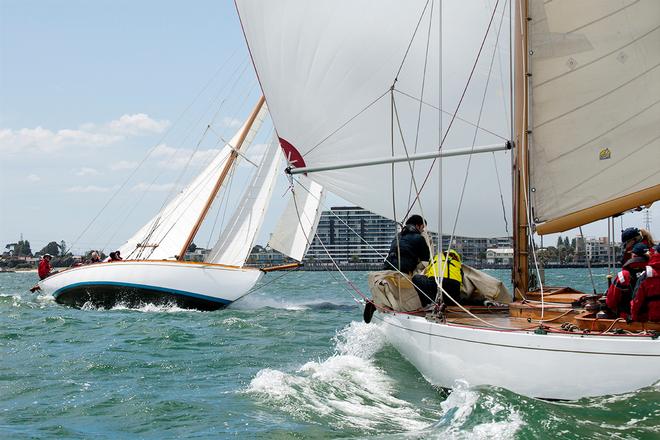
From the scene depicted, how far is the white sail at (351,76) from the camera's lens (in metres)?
11.1

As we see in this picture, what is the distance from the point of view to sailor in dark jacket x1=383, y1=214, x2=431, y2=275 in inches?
416

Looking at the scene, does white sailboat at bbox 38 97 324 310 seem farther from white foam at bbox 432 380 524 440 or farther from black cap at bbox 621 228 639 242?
white foam at bbox 432 380 524 440

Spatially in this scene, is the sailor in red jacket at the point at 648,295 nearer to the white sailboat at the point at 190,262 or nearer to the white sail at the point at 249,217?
the white sailboat at the point at 190,262

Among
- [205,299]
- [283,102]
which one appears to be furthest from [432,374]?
[205,299]

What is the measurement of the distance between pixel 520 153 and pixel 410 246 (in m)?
1.83

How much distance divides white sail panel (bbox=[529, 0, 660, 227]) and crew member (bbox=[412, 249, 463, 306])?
1.22 metres

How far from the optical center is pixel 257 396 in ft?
26.7

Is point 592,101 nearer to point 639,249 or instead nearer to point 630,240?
point 630,240

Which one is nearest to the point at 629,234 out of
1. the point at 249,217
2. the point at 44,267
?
the point at 249,217

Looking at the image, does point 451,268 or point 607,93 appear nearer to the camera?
point 607,93

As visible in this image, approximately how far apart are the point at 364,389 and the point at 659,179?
377 centimetres

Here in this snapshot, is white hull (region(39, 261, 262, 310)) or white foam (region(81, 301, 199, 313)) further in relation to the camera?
white hull (region(39, 261, 262, 310))

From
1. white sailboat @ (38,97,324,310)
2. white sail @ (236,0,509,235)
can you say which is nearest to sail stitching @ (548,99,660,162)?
white sail @ (236,0,509,235)

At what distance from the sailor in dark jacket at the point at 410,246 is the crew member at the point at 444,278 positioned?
500mm
